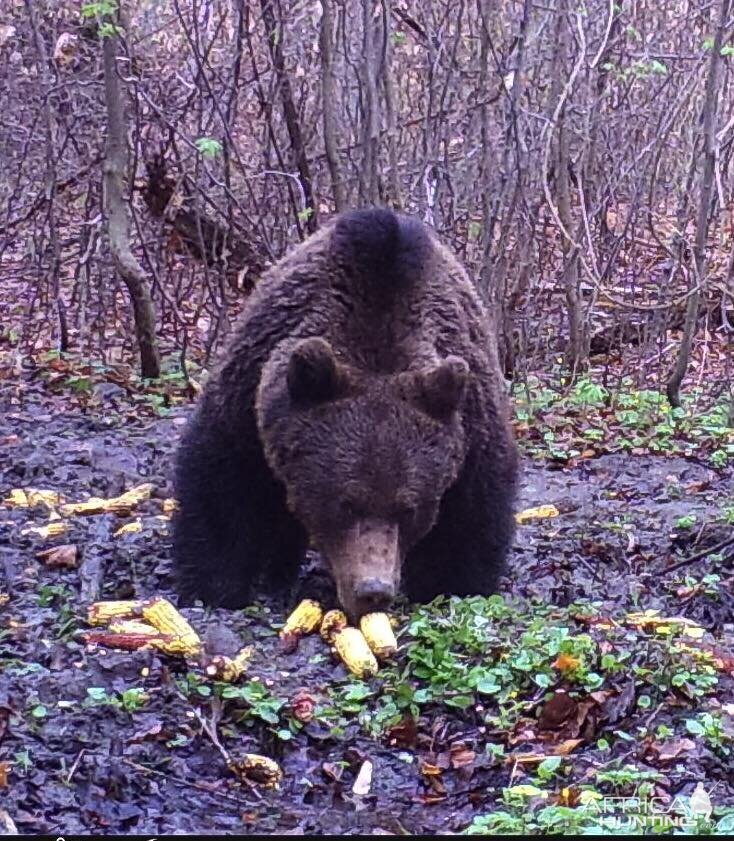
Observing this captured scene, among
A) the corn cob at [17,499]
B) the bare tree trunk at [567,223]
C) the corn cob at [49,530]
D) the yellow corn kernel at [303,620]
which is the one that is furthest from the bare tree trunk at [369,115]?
the yellow corn kernel at [303,620]

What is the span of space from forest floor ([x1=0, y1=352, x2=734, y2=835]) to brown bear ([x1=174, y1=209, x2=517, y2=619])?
0.34 m

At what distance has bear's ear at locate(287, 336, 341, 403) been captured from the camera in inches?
217

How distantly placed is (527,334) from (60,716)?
750 cm

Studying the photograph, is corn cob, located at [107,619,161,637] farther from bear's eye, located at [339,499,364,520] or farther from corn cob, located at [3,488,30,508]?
corn cob, located at [3,488,30,508]

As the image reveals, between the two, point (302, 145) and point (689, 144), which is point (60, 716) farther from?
point (689, 144)

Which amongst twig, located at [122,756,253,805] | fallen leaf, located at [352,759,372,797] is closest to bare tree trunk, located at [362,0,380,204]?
fallen leaf, located at [352,759,372,797]

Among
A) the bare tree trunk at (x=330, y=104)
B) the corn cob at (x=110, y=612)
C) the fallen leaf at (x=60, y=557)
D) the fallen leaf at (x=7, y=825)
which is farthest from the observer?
the bare tree trunk at (x=330, y=104)

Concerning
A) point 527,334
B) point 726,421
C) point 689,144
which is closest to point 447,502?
point 726,421

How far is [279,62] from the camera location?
431 inches

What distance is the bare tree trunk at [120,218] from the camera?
33.6ft

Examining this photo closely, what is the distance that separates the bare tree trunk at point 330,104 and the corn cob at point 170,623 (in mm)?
6178

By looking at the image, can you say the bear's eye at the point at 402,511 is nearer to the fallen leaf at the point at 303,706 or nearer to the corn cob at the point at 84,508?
the fallen leaf at the point at 303,706

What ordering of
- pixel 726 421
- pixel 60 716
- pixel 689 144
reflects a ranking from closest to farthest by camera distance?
pixel 60 716, pixel 726 421, pixel 689 144

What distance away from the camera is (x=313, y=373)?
557 centimetres
